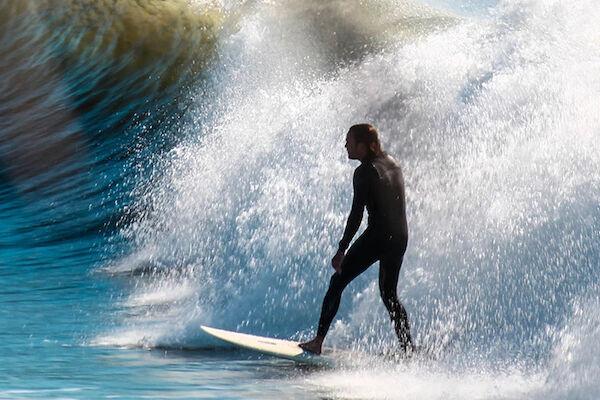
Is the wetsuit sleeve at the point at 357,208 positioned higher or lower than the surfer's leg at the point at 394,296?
higher

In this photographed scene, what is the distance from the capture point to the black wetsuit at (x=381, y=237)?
554 centimetres

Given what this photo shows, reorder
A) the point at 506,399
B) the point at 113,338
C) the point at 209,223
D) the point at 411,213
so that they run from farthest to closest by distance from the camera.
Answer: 1. the point at 209,223
2. the point at 411,213
3. the point at 113,338
4. the point at 506,399

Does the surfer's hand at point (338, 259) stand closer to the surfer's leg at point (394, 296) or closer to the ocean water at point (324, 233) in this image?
the surfer's leg at point (394, 296)

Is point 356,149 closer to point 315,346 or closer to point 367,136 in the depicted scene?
point 367,136

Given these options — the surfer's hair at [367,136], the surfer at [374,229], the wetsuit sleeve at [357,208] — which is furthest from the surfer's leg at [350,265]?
the surfer's hair at [367,136]

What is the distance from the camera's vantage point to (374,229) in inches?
221

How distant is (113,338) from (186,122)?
9068 millimetres

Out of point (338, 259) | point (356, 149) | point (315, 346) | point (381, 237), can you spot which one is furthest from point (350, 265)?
point (356, 149)

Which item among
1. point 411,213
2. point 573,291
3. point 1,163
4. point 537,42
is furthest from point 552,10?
point 1,163

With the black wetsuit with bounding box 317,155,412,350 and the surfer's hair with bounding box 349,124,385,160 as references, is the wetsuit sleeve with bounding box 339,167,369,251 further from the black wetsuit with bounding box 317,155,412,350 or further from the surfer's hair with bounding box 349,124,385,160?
the surfer's hair with bounding box 349,124,385,160

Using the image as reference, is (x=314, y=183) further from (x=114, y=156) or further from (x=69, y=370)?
(x=114, y=156)

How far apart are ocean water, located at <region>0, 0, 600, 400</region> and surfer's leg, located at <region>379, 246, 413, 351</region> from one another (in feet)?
0.55

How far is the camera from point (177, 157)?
13.1 meters

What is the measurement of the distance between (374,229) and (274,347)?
96cm
